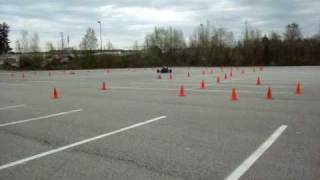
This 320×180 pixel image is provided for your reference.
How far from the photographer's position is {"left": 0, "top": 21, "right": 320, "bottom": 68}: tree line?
60.9 meters

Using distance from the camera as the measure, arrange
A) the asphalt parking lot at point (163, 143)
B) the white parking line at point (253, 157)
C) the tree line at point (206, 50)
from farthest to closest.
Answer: the tree line at point (206, 50)
the asphalt parking lot at point (163, 143)
the white parking line at point (253, 157)

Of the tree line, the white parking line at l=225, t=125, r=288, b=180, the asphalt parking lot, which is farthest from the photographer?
the tree line

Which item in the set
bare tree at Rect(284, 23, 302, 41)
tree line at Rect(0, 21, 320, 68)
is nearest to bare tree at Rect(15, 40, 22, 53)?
tree line at Rect(0, 21, 320, 68)

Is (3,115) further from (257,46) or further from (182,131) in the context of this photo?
(257,46)

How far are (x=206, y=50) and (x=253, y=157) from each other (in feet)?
222

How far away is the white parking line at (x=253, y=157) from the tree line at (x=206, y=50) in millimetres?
55581

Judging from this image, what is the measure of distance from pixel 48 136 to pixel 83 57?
64757 millimetres

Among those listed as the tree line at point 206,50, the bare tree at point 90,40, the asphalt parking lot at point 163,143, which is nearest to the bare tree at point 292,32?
the tree line at point 206,50

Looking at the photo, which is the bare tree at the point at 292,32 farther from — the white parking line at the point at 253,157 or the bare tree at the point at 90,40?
the white parking line at the point at 253,157

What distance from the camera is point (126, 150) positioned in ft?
19.0

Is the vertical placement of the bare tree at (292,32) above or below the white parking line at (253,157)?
above

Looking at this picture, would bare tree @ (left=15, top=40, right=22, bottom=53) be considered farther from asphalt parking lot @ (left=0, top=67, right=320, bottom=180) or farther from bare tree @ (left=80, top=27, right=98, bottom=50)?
asphalt parking lot @ (left=0, top=67, right=320, bottom=180)

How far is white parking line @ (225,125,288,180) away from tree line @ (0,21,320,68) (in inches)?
2188

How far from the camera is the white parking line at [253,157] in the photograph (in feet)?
14.9
